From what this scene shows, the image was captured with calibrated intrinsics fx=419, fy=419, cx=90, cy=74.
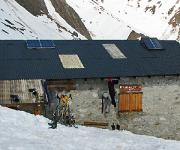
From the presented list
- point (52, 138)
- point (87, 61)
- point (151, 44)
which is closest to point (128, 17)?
point (151, 44)

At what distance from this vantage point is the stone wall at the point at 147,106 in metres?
27.5

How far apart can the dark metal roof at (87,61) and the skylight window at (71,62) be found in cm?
30

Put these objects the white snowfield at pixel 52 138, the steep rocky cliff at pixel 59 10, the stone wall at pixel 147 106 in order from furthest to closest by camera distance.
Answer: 1. the steep rocky cliff at pixel 59 10
2. the stone wall at pixel 147 106
3. the white snowfield at pixel 52 138

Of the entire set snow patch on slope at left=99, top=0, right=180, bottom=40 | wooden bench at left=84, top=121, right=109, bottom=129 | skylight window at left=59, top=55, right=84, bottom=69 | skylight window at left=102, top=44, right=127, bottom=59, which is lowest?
wooden bench at left=84, top=121, right=109, bottom=129

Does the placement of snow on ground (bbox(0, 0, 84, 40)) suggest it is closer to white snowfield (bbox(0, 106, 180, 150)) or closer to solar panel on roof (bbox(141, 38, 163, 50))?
solar panel on roof (bbox(141, 38, 163, 50))

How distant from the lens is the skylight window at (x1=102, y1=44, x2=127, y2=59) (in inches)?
1199

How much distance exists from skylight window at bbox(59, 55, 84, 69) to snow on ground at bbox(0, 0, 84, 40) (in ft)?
101

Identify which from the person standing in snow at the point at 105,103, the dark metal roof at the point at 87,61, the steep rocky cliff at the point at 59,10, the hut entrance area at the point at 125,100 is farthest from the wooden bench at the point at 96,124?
the steep rocky cliff at the point at 59,10

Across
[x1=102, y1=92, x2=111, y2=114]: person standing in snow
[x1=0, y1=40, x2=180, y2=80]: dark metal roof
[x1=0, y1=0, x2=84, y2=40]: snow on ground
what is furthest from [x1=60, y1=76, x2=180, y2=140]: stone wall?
[x1=0, y1=0, x2=84, y2=40]: snow on ground

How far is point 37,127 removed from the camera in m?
18.8

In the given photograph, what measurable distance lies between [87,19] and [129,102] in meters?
118

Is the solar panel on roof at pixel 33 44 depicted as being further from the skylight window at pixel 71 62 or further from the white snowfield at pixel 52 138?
the white snowfield at pixel 52 138

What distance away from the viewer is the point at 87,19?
145 m

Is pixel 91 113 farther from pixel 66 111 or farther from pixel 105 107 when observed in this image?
pixel 66 111
